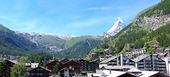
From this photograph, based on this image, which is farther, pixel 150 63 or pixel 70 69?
pixel 150 63

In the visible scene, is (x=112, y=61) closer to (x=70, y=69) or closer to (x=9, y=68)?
(x=70, y=69)

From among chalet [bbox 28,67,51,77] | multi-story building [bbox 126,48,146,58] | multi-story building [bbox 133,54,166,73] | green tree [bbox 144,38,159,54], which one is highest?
green tree [bbox 144,38,159,54]

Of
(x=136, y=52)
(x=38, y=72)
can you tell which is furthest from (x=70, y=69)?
(x=136, y=52)

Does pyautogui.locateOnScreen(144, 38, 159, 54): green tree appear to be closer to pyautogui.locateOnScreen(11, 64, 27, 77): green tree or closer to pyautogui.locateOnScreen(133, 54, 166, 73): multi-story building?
pyautogui.locateOnScreen(133, 54, 166, 73): multi-story building

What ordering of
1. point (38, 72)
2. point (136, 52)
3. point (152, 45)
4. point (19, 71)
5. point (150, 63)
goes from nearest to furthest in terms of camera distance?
point (19, 71) → point (38, 72) → point (150, 63) → point (152, 45) → point (136, 52)

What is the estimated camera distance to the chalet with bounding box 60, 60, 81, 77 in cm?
10944

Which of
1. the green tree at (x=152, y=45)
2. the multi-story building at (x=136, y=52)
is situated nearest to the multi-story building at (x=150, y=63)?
the green tree at (x=152, y=45)

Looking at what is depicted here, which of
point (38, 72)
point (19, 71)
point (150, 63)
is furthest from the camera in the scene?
point (150, 63)

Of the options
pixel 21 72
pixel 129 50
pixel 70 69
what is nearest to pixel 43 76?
pixel 70 69

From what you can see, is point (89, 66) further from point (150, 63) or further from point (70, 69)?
point (70, 69)

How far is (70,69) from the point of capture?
114m

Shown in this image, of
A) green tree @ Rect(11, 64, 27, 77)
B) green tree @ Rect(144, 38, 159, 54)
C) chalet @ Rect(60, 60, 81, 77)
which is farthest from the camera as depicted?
green tree @ Rect(144, 38, 159, 54)

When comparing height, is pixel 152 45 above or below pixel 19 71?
above

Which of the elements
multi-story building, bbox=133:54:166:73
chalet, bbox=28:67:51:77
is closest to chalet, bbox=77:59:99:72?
multi-story building, bbox=133:54:166:73
